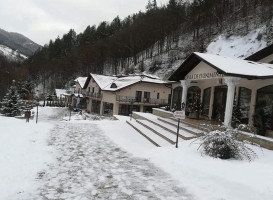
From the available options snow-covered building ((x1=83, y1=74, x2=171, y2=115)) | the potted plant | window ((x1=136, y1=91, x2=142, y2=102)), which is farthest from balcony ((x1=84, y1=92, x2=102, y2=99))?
the potted plant

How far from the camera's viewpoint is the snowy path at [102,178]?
5.36 metres

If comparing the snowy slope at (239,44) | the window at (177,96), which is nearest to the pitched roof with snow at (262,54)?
the window at (177,96)

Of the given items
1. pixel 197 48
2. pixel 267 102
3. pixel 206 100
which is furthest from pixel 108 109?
pixel 267 102

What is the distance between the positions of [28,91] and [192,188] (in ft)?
215

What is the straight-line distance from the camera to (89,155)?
28.4ft

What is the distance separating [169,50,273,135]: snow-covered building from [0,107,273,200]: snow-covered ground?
3.01 metres

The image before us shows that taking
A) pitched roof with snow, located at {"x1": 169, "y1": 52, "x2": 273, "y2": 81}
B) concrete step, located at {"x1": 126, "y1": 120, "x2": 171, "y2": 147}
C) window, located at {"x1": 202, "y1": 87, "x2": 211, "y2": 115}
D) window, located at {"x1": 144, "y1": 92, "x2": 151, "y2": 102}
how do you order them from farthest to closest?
window, located at {"x1": 144, "y1": 92, "x2": 151, "y2": 102}
window, located at {"x1": 202, "y1": 87, "x2": 211, "y2": 115}
concrete step, located at {"x1": 126, "y1": 120, "x2": 171, "y2": 147}
pitched roof with snow, located at {"x1": 169, "y1": 52, "x2": 273, "y2": 81}

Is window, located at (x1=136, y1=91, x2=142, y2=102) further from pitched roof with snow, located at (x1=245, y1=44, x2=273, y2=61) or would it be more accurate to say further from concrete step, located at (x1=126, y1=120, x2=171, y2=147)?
pitched roof with snow, located at (x1=245, y1=44, x2=273, y2=61)

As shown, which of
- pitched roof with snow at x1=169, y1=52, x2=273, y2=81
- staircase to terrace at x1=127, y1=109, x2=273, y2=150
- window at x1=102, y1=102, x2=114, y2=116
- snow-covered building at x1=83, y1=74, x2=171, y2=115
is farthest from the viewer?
window at x1=102, y1=102, x2=114, y2=116

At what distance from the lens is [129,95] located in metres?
38.8

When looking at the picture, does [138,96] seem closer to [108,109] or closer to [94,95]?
[108,109]

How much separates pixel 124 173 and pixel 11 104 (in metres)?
28.0

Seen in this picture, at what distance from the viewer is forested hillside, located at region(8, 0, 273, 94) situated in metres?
57.2

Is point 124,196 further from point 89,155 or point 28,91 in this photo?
point 28,91
